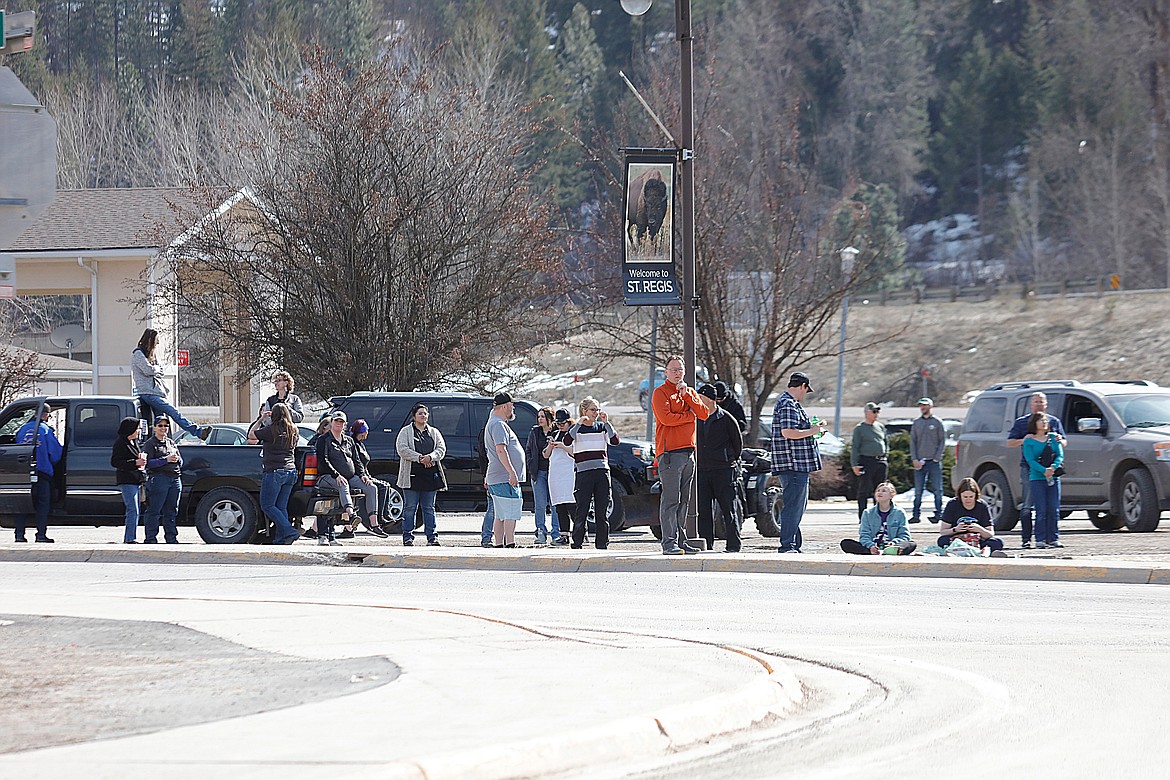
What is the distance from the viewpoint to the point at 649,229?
59.1ft

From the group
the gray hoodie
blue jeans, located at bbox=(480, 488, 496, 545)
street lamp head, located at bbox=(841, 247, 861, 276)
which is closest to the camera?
blue jeans, located at bbox=(480, 488, 496, 545)

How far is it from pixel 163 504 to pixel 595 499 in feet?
16.7

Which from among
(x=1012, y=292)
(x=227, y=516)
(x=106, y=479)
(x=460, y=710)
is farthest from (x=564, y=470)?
(x=1012, y=292)

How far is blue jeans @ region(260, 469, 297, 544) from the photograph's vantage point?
17806 mm

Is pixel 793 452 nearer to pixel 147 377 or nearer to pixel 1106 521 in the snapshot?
pixel 1106 521

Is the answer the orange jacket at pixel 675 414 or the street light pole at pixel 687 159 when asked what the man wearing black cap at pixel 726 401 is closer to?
the street light pole at pixel 687 159

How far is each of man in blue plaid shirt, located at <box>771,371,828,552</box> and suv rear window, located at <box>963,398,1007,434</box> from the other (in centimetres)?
631

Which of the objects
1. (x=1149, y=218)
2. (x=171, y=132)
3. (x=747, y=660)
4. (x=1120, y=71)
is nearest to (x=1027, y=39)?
(x=1120, y=71)

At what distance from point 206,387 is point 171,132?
13.6 meters

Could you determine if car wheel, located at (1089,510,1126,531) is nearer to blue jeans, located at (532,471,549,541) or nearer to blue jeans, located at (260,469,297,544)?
blue jeans, located at (532,471,549,541)

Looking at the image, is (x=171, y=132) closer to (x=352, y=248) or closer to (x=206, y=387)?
(x=206, y=387)

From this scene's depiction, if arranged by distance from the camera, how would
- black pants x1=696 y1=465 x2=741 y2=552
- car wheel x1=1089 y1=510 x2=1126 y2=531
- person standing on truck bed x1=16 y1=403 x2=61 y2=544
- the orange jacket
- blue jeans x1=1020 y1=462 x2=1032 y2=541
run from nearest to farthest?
1. the orange jacket
2. black pants x1=696 y1=465 x2=741 y2=552
3. blue jeans x1=1020 y1=462 x2=1032 y2=541
4. person standing on truck bed x1=16 y1=403 x2=61 y2=544
5. car wheel x1=1089 y1=510 x2=1126 y2=531

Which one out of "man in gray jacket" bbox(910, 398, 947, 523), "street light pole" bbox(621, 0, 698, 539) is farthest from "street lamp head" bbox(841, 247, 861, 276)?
"street light pole" bbox(621, 0, 698, 539)

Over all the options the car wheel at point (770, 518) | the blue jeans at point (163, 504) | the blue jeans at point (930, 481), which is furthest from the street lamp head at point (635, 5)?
the blue jeans at point (930, 481)
